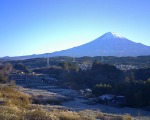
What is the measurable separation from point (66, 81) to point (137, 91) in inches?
829

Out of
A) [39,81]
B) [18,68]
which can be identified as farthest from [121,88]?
[18,68]

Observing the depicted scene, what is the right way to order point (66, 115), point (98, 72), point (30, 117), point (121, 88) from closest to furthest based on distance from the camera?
point (30, 117) → point (66, 115) → point (121, 88) → point (98, 72)

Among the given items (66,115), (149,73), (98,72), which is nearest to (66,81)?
(98,72)

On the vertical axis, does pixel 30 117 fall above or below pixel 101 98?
above

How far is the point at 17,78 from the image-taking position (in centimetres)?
6109

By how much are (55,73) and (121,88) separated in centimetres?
3042

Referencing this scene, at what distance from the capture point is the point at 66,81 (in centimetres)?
5669

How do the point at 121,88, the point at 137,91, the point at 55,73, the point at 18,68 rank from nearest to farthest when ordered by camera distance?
the point at 137,91
the point at 121,88
the point at 55,73
the point at 18,68

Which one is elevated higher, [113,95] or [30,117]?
[30,117]

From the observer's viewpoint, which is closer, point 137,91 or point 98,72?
point 137,91

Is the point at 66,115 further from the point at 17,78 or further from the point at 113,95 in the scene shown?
the point at 17,78

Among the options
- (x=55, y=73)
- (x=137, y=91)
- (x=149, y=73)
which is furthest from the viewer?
(x=55, y=73)

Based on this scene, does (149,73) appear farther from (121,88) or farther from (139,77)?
(121,88)

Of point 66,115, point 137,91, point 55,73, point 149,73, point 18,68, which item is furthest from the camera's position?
point 18,68
